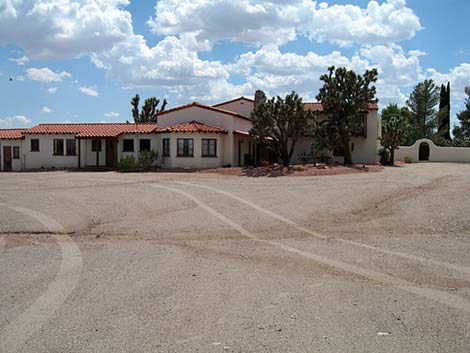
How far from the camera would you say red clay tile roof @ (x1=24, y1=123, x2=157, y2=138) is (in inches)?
1443

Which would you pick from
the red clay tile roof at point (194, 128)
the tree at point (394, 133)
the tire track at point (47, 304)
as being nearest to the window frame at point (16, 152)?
the red clay tile roof at point (194, 128)

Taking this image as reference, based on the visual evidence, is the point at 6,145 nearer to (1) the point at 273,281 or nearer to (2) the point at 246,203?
(2) the point at 246,203

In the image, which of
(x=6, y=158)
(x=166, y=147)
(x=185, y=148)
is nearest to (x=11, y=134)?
(x=6, y=158)

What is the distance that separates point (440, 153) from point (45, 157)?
118ft

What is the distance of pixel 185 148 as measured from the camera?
111 ft

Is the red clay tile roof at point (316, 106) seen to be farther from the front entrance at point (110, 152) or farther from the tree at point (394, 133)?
the front entrance at point (110, 152)

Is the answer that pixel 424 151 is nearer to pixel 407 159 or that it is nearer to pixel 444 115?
pixel 407 159

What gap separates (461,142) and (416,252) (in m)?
47.3

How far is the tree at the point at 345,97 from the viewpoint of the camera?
3238 centimetres

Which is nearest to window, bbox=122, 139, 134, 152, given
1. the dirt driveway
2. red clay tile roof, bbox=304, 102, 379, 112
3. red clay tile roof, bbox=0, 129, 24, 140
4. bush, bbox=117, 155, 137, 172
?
bush, bbox=117, 155, 137, 172

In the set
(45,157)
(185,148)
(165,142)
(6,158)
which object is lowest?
(6,158)

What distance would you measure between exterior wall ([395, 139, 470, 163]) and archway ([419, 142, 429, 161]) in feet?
2.27

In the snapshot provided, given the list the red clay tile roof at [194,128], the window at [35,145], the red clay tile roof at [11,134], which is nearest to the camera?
the red clay tile roof at [194,128]

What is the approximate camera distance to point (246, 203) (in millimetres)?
16562
